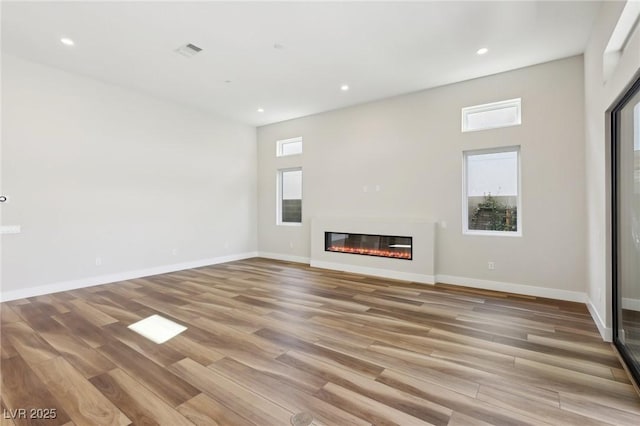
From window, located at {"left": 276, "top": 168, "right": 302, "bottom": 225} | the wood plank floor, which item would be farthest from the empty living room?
window, located at {"left": 276, "top": 168, "right": 302, "bottom": 225}

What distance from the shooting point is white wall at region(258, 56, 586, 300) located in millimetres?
4031

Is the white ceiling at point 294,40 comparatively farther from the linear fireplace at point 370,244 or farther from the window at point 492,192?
the linear fireplace at point 370,244

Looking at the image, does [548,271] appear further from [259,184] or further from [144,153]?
[144,153]

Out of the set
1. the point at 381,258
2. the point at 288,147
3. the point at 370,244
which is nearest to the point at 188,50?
the point at 288,147

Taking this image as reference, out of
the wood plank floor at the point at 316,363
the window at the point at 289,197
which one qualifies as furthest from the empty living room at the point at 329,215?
the window at the point at 289,197

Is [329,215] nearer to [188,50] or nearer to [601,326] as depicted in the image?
[188,50]

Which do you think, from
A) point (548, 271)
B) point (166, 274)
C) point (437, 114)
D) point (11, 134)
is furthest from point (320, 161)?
point (11, 134)

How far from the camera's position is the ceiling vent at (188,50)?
12.4 ft

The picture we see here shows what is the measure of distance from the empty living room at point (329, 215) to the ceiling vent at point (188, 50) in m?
0.02

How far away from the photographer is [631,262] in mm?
2355

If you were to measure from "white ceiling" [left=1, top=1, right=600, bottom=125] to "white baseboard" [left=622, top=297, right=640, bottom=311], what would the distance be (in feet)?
9.09

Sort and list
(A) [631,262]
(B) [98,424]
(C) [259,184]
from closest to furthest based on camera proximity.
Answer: (B) [98,424] < (A) [631,262] < (C) [259,184]

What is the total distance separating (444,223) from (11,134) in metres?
6.33

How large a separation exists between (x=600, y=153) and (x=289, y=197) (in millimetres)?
5534
